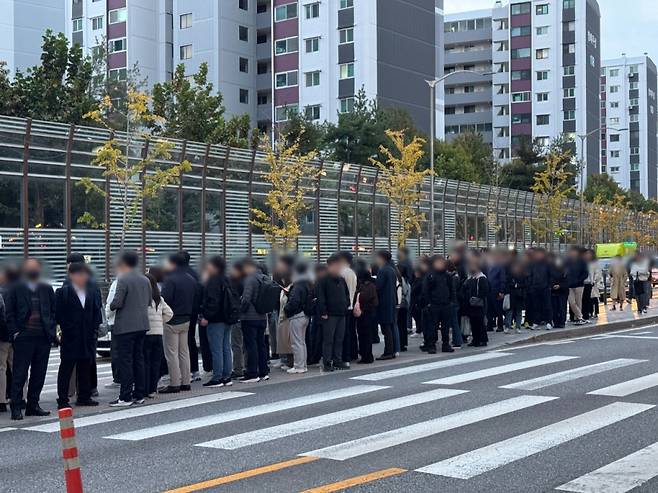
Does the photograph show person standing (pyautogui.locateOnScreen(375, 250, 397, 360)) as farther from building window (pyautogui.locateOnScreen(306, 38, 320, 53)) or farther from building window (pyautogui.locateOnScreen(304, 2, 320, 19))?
building window (pyautogui.locateOnScreen(304, 2, 320, 19))

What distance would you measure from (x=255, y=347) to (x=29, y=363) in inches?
150

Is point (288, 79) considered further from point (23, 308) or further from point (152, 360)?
point (23, 308)

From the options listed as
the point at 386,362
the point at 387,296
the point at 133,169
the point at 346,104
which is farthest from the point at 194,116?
the point at 346,104

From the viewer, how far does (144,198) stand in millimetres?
26188

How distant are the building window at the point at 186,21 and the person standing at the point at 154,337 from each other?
198 ft

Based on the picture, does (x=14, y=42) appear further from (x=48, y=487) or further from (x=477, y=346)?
(x=48, y=487)

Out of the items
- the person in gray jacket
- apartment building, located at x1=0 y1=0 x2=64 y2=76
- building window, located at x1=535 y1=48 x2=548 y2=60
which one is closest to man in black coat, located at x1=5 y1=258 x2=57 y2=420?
the person in gray jacket

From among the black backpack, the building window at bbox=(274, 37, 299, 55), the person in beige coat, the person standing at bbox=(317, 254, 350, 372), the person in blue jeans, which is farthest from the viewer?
the building window at bbox=(274, 37, 299, 55)

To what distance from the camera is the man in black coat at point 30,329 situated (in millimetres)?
11039

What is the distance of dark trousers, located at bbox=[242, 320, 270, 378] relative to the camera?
14125 millimetres

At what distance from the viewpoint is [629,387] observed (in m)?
12.9

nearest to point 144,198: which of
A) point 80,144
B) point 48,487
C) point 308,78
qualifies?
point 80,144

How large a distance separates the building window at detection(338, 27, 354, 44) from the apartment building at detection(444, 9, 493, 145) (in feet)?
121

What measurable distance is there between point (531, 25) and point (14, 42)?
59.0 metres
